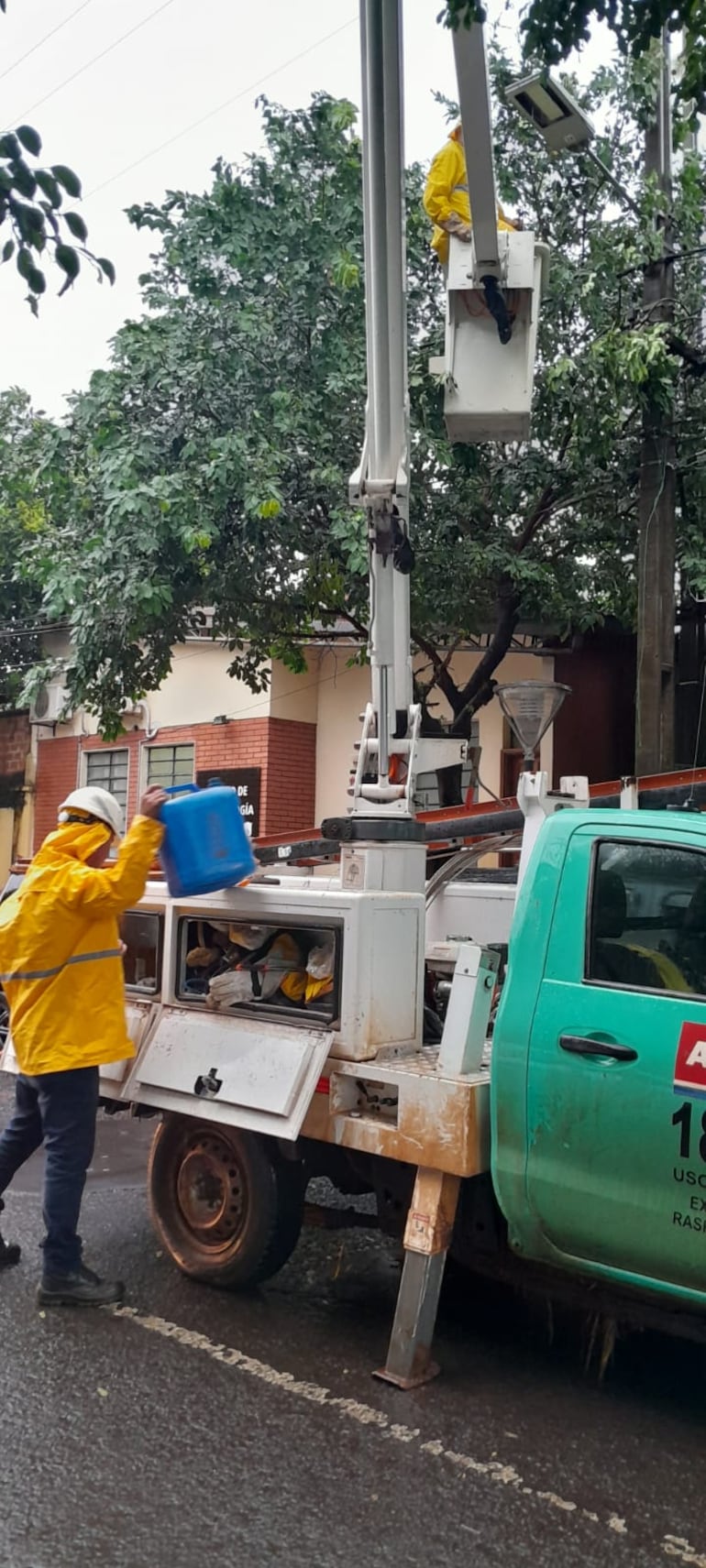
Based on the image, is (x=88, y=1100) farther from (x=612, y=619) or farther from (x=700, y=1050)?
(x=612, y=619)

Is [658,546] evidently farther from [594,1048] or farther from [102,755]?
[102,755]

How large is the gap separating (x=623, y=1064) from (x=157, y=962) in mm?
2236

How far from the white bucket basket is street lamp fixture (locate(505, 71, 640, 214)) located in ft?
12.6

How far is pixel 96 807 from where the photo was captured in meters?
4.84

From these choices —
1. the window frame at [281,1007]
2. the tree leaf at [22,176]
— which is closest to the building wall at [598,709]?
the window frame at [281,1007]

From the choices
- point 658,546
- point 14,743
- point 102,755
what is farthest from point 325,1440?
point 14,743

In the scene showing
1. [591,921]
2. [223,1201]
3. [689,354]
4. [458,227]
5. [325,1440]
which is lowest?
[325,1440]

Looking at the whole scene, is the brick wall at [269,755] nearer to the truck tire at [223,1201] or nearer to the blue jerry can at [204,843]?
the truck tire at [223,1201]

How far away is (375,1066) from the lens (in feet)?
13.7

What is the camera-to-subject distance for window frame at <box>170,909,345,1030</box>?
4285 millimetres

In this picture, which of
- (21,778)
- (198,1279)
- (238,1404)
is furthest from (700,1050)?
(21,778)

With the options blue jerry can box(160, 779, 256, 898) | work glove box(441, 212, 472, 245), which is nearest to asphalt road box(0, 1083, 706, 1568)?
blue jerry can box(160, 779, 256, 898)

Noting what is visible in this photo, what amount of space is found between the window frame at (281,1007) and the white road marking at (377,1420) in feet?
3.69

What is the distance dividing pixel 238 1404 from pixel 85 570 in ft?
24.3
